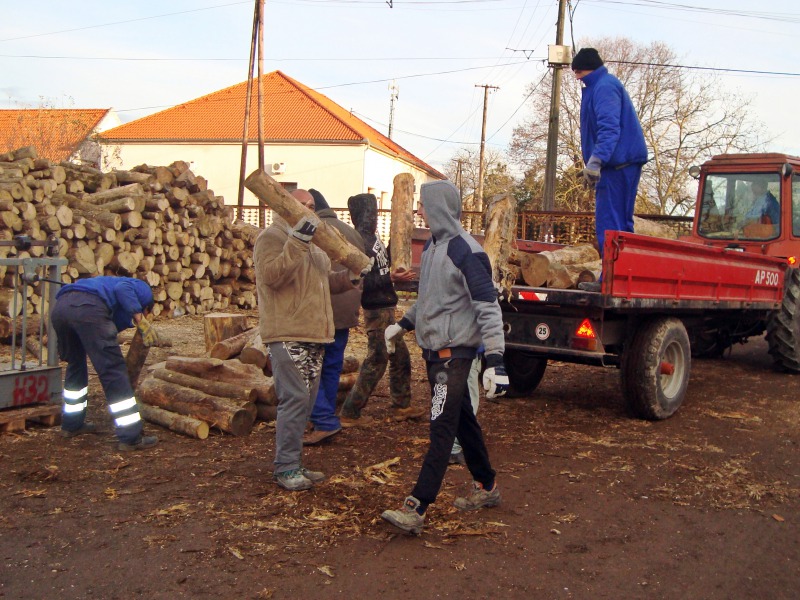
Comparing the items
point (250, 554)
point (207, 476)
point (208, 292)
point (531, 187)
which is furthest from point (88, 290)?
point (531, 187)

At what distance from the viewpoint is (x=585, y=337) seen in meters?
6.50

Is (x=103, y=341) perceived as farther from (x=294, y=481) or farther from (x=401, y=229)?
(x=401, y=229)

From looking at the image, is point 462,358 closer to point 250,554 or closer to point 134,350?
point 250,554

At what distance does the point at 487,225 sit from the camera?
257 inches

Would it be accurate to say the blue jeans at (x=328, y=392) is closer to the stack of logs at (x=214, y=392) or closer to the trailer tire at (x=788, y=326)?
the stack of logs at (x=214, y=392)

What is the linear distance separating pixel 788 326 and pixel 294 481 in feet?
23.8

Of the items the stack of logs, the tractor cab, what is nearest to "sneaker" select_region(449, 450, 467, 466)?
the stack of logs

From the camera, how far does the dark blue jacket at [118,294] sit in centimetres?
583

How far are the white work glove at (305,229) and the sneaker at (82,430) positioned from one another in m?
2.61

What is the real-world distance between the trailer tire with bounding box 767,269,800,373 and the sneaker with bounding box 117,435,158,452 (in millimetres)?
7414

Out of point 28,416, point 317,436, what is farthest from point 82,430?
point 317,436

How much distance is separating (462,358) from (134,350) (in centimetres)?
349

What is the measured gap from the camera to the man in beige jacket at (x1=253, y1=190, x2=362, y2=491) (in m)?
4.88

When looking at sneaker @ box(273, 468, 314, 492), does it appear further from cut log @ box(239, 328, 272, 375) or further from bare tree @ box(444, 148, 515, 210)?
bare tree @ box(444, 148, 515, 210)
